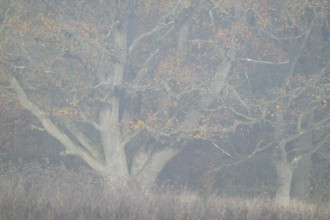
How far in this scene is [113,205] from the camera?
378 inches

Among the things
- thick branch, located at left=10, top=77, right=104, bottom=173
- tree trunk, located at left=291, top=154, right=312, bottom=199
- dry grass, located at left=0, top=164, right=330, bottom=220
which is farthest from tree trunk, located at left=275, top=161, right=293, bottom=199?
thick branch, located at left=10, top=77, right=104, bottom=173

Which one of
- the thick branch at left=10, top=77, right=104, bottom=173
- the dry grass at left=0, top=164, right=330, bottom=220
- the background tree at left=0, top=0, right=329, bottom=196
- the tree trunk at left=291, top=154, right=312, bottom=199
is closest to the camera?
the dry grass at left=0, top=164, right=330, bottom=220

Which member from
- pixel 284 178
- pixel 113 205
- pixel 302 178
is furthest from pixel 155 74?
pixel 113 205

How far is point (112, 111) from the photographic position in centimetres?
1811

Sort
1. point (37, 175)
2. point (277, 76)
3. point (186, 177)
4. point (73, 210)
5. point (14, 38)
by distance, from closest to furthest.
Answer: point (73, 210) < point (37, 175) < point (14, 38) < point (277, 76) < point (186, 177)

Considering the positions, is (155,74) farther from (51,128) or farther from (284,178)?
(284,178)

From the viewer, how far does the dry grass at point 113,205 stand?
8797 mm

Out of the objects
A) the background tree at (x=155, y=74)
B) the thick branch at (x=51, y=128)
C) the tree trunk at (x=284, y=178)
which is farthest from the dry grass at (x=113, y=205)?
the tree trunk at (x=284, y=178)

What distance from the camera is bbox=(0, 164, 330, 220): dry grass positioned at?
8797 mm

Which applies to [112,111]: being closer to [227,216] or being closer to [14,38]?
[14,38]

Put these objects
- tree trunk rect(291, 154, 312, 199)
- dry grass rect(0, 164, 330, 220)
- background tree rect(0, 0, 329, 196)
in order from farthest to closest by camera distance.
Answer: tree trunk rect(291, 154, 312, 199) < background tree rect(0, 0, 329, 196) < dry grass rect(0, 164, 330, 220)

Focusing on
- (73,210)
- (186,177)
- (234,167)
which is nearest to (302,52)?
(234,167)

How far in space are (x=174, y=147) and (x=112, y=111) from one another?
9.74 ft

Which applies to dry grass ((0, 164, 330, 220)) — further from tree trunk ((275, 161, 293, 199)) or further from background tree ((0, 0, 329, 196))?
tree trunk ((275, 161, 293, 199))
